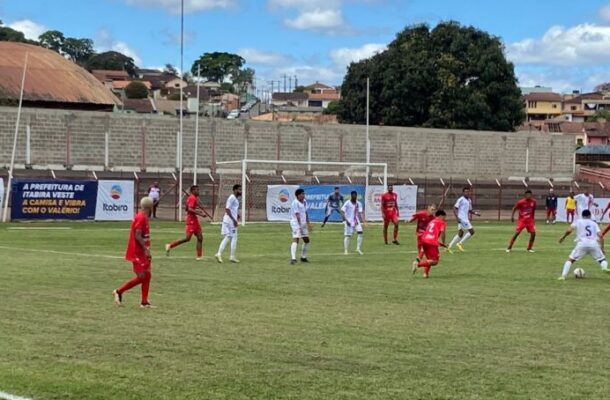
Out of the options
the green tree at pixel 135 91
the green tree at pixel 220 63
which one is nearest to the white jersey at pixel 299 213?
the green tree at pixel 135 91

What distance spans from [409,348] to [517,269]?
39.2ft

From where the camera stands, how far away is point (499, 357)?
10.6 meters

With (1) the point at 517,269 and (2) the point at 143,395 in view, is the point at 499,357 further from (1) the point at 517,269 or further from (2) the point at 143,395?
(1) the point at 517,269

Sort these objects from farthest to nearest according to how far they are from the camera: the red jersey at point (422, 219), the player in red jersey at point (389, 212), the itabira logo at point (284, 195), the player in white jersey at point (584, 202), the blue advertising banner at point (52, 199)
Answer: the player in white jersey at point (584, 202) < the itabira logo at point (284, 195) < the blue advertising banner at point (52, 199) < the player in red jersey at point (389, 212) < the red jersey at point (422, 219)

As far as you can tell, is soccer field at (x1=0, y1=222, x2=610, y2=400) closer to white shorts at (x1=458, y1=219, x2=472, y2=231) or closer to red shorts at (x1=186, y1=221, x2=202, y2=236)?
red shorts at (x1=186, y1=221, x2=202, y2=236)

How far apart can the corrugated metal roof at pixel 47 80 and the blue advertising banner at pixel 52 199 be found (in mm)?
30738

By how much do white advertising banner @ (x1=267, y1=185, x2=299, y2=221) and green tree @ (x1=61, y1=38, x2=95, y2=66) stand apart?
151m

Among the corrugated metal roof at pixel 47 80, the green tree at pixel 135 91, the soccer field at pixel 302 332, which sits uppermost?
the green tree at pixel 135 91

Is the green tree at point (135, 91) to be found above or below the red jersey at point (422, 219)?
above

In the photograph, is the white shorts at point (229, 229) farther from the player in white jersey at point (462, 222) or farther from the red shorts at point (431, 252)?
the player in white jersey at point (462, 222)

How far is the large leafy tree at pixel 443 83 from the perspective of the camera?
8181 cm

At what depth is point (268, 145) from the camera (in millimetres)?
66438

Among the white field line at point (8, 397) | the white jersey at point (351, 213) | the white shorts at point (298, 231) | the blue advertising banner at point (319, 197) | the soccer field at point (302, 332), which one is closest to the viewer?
the white field line at point (8, 397)

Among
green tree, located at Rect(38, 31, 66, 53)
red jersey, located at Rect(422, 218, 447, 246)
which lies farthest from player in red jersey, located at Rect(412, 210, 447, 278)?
green tree, located at Rect(38, 31, 66, 53)
